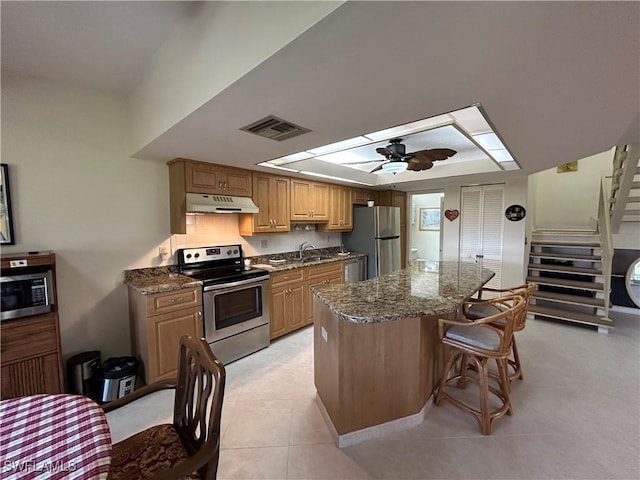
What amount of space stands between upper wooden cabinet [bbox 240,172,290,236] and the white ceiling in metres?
1.00

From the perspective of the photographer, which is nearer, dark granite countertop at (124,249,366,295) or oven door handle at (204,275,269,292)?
dark granite countertop at (124,249,366,295)

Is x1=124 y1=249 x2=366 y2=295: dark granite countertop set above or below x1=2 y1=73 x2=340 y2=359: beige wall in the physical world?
below

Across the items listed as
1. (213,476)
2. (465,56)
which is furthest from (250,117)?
(213,476)

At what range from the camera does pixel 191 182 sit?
297 cm

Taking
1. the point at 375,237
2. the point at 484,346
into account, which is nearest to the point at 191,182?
the point at 484,346

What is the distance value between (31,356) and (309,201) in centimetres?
334

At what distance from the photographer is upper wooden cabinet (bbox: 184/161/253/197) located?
2975 millimetres

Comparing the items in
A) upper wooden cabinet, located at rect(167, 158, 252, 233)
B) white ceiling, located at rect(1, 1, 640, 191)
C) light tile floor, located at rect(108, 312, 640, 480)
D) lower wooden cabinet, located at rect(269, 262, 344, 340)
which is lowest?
light tile floor, located at rect(108, 312, 640, 480)

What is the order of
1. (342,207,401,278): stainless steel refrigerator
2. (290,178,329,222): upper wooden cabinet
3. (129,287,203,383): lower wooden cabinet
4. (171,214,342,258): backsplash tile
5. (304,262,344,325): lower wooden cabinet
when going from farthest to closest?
(342,207,401,278): stainless steel refrigerator, (290,178,329,222): upper wooden cabinet, (304,262,344,325): lower wooden cabinet, (171,214,342,258): backsplash tile, (129,287,203,383): lower wooden cabinet

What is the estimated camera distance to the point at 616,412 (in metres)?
2.24

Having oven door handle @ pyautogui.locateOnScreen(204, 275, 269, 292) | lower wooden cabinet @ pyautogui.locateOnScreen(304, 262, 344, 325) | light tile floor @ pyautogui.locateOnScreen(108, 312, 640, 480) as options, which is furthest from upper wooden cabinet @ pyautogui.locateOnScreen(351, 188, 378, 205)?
light tile floor @ pyautogui.locateOnScreen(108, 312, 640, 480)

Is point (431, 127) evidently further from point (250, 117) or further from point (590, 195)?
point (590, 195)

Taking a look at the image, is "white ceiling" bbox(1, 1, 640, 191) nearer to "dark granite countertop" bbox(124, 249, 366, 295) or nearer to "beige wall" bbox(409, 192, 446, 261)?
"dark granite countertop" bbox(124, 249, 366, 295)

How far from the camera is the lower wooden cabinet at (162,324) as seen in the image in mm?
2535
